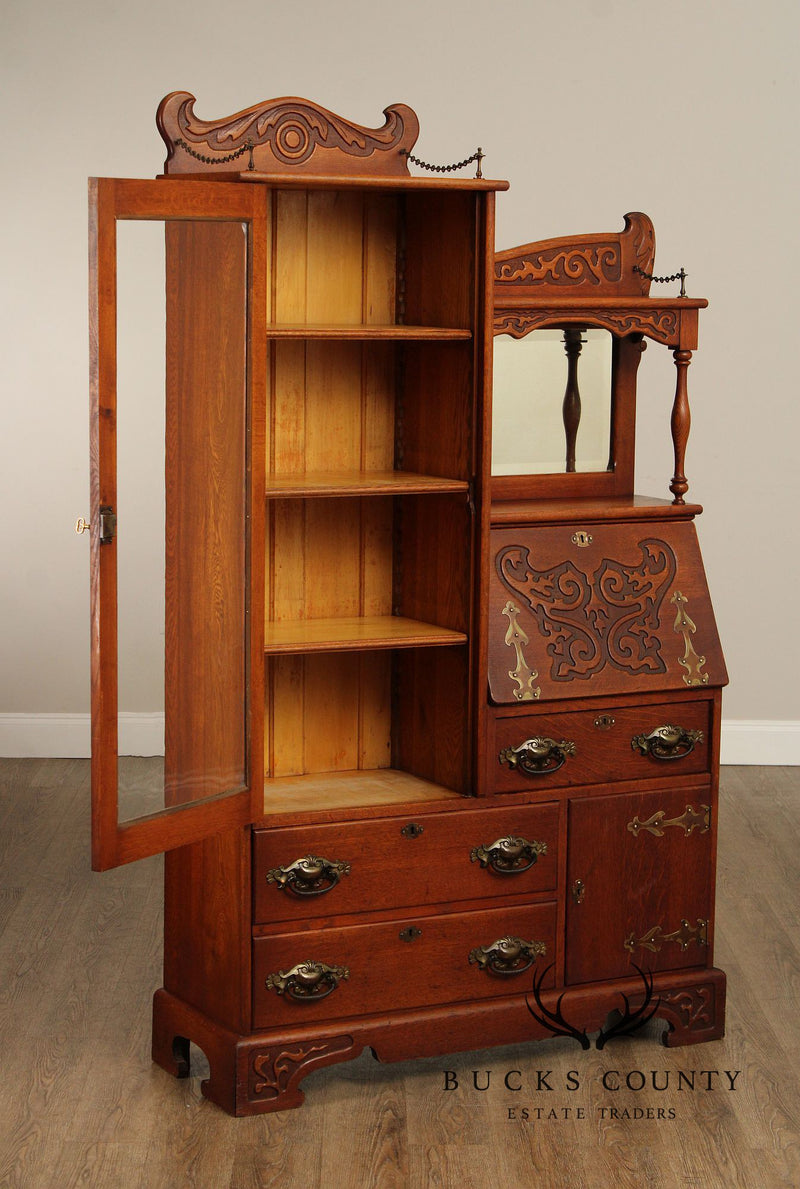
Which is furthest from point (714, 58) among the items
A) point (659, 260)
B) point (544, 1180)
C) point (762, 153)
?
point (544, 1180)

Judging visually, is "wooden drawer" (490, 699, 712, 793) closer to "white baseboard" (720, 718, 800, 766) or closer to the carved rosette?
the carved rosette

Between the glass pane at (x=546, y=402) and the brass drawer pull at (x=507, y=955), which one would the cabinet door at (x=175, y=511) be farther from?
the glass pane at (x=546, y=402)

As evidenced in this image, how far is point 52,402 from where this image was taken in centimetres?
522

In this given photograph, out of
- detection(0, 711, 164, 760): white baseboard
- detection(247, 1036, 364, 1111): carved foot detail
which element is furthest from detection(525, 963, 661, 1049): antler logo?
detection(0, 711, 164, 760): white baseboard

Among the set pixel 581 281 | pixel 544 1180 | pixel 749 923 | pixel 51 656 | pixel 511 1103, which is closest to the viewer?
pixel 544 1180

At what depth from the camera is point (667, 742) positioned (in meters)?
3.11

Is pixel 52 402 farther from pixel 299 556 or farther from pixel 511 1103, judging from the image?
pixel 511 1103

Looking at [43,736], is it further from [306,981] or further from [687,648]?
[687,648]

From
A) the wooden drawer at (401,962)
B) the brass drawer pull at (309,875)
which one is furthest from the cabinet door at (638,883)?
the brass drawer pull at (309,875)

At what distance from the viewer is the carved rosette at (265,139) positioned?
275cm

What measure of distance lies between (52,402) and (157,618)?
9.13ft

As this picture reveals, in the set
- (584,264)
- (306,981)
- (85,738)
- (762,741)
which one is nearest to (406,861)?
(306,981)

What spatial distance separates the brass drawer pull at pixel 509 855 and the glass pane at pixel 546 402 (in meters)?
0.86

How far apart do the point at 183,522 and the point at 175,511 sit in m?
0.03
